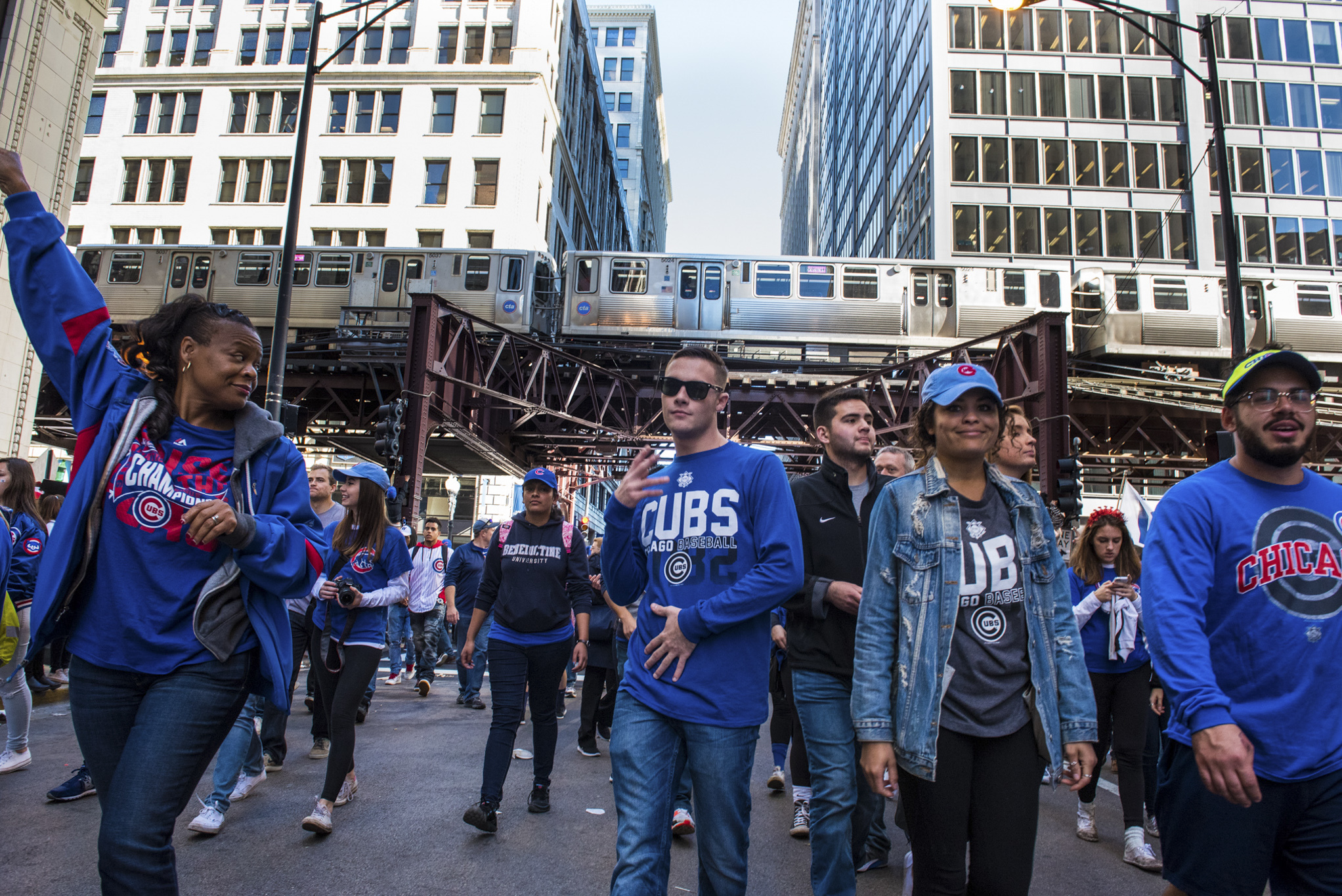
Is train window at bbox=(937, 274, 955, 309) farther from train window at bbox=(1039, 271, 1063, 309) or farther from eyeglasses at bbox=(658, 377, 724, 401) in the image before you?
eyeglasses at bbox=(658, 377, 724, 401)

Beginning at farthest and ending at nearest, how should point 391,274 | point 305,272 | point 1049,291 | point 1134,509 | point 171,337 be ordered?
point 305,272 → point 391,274 → point 1049,291 → point 1134,509 → point 171,337

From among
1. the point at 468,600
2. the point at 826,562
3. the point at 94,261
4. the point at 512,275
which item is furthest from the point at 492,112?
the point at 826,562

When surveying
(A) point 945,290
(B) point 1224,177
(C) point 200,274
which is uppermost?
(C) point 200,274

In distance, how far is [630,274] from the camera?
26.5m

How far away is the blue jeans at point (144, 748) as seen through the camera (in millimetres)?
2342

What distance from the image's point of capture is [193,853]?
448 centimetres

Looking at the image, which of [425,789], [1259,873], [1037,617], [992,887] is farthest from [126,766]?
[425,789]

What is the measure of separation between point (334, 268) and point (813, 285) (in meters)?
16.4

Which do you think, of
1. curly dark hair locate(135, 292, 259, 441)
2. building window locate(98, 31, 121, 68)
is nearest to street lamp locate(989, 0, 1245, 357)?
curly dark hair locate(135, 292, 259, 441)

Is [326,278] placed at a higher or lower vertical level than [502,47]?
lower

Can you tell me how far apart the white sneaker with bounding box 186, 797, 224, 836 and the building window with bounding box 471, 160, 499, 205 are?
4096cm

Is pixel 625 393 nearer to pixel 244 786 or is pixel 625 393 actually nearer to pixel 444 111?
pixel 244 786

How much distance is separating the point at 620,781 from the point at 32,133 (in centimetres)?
1572

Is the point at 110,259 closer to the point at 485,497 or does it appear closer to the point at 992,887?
the point at 485,497
